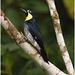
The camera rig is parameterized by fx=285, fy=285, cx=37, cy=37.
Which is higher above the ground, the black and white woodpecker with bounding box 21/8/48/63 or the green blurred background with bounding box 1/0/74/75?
the black and white woodpecker with bounding box 21/8/48/63

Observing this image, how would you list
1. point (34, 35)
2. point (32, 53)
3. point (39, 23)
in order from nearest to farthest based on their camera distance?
point (32, 53) → point (34, 35) → point (39, 23)

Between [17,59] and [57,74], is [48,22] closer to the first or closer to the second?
[17,59]

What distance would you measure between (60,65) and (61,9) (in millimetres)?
995

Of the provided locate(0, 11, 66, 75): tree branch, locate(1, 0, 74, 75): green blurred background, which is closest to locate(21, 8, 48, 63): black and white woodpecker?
locate(0, 11, 66, 75): tree branch

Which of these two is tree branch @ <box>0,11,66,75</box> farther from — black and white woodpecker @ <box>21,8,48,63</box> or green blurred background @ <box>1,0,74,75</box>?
green blurred background @ <box>1,0,74,75</box>

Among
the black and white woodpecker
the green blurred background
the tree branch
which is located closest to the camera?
the tree branch

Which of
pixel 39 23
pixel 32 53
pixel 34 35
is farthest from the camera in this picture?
pixel 39 23

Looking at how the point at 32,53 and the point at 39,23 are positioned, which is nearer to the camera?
the point at 32,53

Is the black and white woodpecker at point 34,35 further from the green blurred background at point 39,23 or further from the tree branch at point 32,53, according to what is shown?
the green blurred background at point 39,23

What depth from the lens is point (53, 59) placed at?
3.44 m

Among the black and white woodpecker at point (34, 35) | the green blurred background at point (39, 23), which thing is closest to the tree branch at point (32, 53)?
the black and white woodpecker at point (34, 35)

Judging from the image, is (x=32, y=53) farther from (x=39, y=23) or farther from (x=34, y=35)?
(x=39, y=23)

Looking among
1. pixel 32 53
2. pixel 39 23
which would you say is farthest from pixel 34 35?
pixel 39 23

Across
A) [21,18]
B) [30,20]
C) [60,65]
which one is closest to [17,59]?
[21,18]
